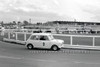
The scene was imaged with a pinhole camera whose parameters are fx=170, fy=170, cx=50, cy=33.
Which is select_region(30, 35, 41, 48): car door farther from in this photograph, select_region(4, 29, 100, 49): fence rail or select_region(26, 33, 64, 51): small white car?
select_region(4, 29, 100, 49): fence rail

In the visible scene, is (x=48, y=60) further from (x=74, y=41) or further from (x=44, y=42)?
(x=74, y=41)

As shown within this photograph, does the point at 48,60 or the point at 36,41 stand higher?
the point at 36,41

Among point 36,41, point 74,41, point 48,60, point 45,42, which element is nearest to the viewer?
point 48,60

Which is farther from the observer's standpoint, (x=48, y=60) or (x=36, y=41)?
(x=36, y=41)

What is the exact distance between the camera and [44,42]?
1630cm

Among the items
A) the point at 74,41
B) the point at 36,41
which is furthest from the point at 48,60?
the point at 74,41

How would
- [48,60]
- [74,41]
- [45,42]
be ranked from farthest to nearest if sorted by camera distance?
1. [74,41]
2. [45,42]
3. [48,60]

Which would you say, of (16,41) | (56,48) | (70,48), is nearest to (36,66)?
(56,48)

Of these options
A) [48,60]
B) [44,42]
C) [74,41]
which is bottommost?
[48,60]

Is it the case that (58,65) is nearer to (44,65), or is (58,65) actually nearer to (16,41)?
(44,65)

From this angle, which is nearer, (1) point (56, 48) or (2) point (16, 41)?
(1) point (56, 48)

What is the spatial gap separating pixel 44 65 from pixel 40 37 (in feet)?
24.6

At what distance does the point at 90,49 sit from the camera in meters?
17.6

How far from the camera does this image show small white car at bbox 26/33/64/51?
16.1 m
